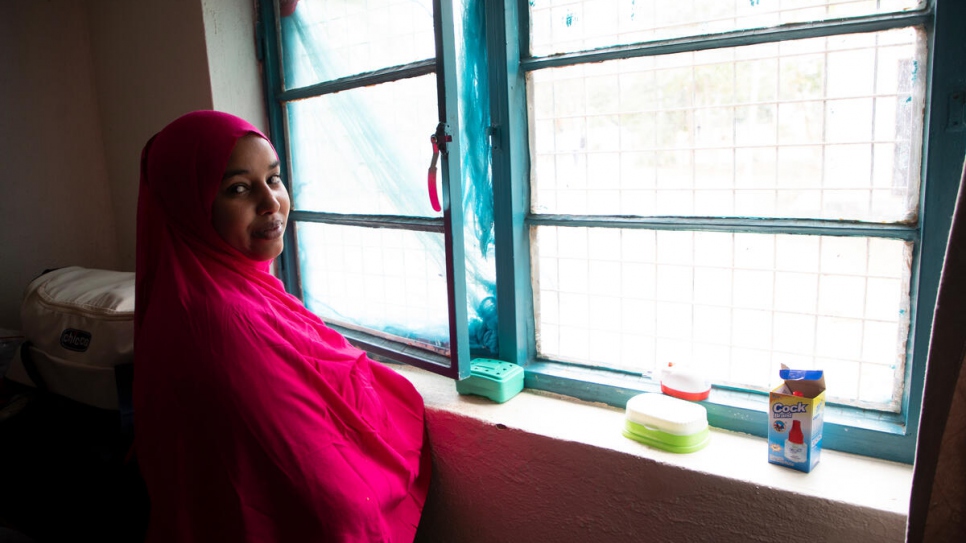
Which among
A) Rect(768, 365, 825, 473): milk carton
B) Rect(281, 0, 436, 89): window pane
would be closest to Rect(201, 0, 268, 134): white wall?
Rect(281, 0, 436, 89): window pane

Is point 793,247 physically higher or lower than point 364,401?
higher

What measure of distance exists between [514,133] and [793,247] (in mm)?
690

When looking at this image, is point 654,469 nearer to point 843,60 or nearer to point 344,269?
point 843,60

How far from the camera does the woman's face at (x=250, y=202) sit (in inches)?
50.8

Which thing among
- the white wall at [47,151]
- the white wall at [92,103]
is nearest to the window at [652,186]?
the white wall at [92,103]

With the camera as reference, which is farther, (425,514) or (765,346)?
(425,514)

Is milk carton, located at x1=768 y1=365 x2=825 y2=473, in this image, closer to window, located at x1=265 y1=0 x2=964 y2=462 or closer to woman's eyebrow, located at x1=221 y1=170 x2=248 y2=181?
window, located at x1=265 y1=0 x2=964 y2=462

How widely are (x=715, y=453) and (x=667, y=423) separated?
0.12 meters

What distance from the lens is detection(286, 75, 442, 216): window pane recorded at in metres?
1.63

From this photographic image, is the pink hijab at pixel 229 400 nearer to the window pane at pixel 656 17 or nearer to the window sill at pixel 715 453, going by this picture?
the window sill at pixel 715 453

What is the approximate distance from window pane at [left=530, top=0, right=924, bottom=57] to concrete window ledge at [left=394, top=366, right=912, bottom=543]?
2.82ft

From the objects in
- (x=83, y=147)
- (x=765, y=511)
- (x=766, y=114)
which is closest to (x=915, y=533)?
(x=765, y=511)

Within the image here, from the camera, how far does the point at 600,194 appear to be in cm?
150

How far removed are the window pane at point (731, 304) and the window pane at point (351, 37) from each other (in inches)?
24.4
